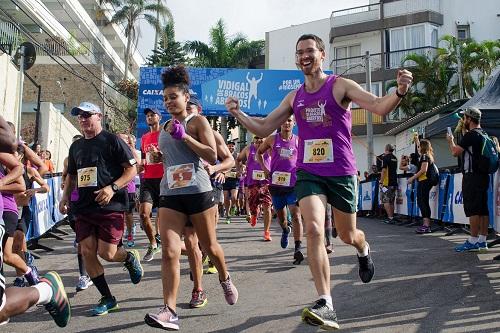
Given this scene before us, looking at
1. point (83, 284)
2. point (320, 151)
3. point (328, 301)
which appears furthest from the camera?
point (83, 284)

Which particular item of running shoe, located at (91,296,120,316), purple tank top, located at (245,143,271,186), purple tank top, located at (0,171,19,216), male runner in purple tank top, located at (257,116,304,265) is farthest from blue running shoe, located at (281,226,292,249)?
purple tank top, located at (0,171,19,216)

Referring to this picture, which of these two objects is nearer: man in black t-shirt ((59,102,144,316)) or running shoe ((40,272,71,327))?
running shoe ((40,272,71,327))

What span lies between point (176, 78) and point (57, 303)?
2208 mm

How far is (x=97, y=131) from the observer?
5.88 m

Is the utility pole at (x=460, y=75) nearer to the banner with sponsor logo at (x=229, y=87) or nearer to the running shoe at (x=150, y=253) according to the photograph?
the banner with sponsor logo at (x=229, y=87)

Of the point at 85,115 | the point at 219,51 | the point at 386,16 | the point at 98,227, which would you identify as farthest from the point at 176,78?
the point at 219,51

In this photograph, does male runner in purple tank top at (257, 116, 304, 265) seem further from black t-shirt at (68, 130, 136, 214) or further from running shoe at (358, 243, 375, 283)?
black t-shirt at (68, 130, 136, 214)

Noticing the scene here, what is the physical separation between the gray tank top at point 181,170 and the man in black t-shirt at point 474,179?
4.64 metres

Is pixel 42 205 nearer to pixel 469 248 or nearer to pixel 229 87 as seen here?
pixel 469 248

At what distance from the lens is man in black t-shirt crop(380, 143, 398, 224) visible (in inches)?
600

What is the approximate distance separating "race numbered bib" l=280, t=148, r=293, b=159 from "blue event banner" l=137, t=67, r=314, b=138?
13.1 metres

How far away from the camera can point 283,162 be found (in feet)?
29.4

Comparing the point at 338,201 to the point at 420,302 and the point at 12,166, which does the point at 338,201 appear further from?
the point at 12,166

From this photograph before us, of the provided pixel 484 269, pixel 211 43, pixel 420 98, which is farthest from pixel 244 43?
pixel 484 269
